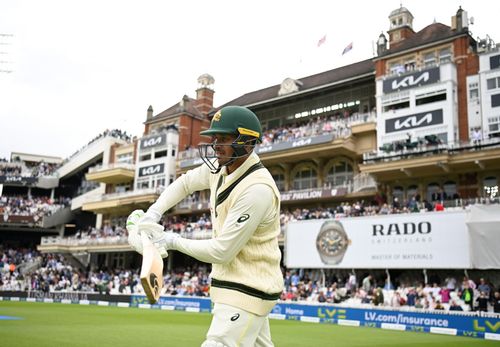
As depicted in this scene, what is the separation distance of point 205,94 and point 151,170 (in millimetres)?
10047

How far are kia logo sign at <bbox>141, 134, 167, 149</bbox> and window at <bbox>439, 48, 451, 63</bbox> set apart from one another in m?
25.1

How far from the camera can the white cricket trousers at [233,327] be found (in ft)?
10.4

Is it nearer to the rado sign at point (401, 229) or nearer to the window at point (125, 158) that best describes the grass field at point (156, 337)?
the rado sign at point (401, 229)

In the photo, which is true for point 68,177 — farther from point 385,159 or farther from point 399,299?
point 399,299

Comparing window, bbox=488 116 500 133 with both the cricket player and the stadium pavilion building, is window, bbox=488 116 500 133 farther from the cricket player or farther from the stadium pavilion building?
the cricket player

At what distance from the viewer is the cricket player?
3203mm

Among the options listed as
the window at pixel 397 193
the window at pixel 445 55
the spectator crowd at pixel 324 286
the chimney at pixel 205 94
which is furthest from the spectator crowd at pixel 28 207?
the window at pixel 445 55

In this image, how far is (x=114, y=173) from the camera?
49.9 metres

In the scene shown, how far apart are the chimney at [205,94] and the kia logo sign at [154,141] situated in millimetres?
5911

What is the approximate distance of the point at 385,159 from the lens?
99.3 ft

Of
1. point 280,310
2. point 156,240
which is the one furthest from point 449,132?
point 156,240

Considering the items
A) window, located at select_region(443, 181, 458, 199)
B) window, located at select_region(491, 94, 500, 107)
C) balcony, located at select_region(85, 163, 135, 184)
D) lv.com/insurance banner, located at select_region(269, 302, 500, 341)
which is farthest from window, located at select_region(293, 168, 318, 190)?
balcony, located at select_region(85, 163, 135, 184)

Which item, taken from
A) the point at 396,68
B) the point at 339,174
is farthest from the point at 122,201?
the point at 396,68

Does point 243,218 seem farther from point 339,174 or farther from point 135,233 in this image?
point 339,174
